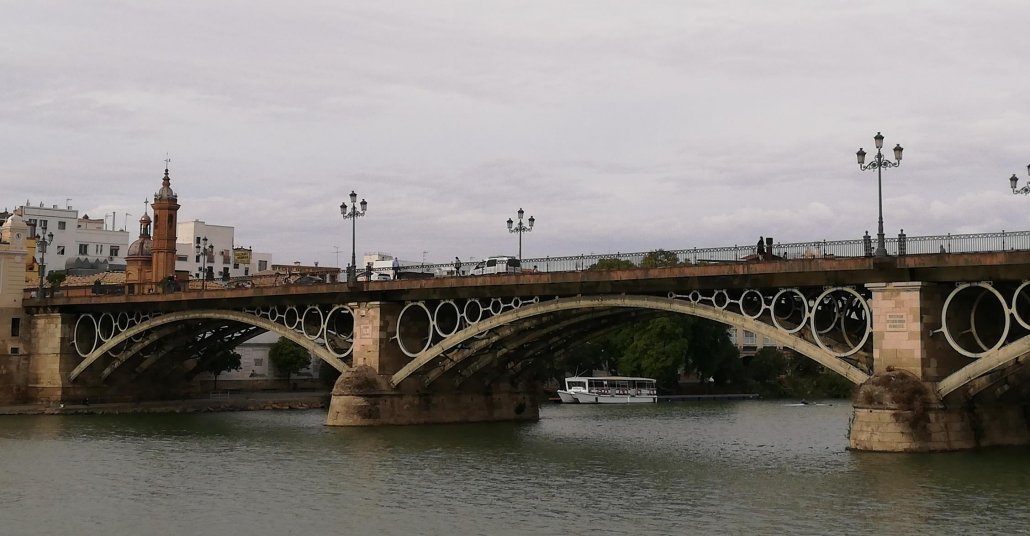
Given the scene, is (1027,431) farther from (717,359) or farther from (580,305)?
(717,359)

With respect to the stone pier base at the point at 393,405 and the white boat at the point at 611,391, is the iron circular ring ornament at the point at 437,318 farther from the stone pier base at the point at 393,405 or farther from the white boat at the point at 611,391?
the white boat at the point at 611,391

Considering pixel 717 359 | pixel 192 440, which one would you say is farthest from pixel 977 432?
pixel 717 359

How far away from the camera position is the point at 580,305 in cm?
5303

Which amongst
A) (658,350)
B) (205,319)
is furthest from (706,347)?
(205,319)

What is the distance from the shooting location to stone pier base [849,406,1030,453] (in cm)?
4209

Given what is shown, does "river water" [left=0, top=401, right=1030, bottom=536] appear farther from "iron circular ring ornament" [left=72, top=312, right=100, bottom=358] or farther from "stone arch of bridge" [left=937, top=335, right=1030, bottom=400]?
"iron circular ring ornament" [left=72, top=312, right=100, bottom=358]

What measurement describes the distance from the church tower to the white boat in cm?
3005

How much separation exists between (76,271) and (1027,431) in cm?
10470

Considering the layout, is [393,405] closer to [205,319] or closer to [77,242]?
[205,319]

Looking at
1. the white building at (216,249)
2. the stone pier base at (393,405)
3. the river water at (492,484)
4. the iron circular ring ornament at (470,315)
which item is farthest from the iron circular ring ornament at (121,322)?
the white building at (216,249)

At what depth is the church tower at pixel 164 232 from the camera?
96.8 meters

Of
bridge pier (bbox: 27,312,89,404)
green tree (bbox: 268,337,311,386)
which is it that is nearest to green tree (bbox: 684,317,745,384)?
green tree (bbox: 268,337,311,386)

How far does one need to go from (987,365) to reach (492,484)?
1555cm

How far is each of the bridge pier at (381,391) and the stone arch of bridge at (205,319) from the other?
1.82 metres
